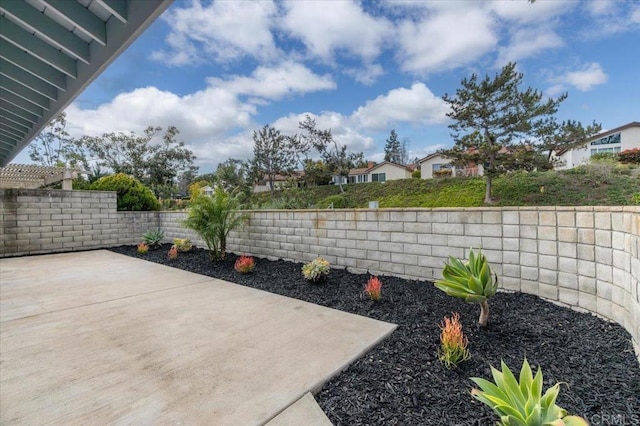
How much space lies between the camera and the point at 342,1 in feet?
18.2

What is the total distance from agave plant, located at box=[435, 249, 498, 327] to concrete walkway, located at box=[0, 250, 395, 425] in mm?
773

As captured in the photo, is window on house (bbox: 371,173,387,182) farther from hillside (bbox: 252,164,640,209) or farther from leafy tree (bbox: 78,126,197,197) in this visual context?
leafy tree (bbox: 78,126,197,197)

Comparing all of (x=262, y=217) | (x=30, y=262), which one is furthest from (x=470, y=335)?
(x=30, y=262)

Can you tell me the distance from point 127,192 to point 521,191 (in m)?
17.4

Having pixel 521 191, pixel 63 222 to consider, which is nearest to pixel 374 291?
pixel 63 222

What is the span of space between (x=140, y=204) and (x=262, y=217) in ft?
21.8

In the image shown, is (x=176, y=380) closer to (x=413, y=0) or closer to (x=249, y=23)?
(x=249, y=23)

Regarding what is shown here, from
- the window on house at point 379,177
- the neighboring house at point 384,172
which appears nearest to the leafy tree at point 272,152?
the neighboring house at point 384,172

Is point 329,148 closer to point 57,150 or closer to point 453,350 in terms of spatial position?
point 57,150

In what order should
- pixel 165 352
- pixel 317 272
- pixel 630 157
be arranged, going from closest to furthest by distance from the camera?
1. pixel 165 352
2. pixel 317 272
3. pixel 630 157

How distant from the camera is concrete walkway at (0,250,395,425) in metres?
1.83

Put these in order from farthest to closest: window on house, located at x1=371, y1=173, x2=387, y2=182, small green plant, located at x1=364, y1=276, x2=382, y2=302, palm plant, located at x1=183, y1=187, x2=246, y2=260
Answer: window on house, located at x1=371, y1=173, x2=387, y2=182 → palm plant, located at x1=183, y1=187, x2=246, y2=260 → small green plant, located at x1=364, y1=276, x2=382, y2=302

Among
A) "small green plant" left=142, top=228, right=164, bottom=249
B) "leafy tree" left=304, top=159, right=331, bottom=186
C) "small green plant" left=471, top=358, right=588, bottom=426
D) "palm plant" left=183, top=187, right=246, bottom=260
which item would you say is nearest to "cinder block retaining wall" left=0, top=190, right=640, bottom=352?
"palm plant" left=183, top=187, right=246, bottom=260

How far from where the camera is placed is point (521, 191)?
47.4 feet
